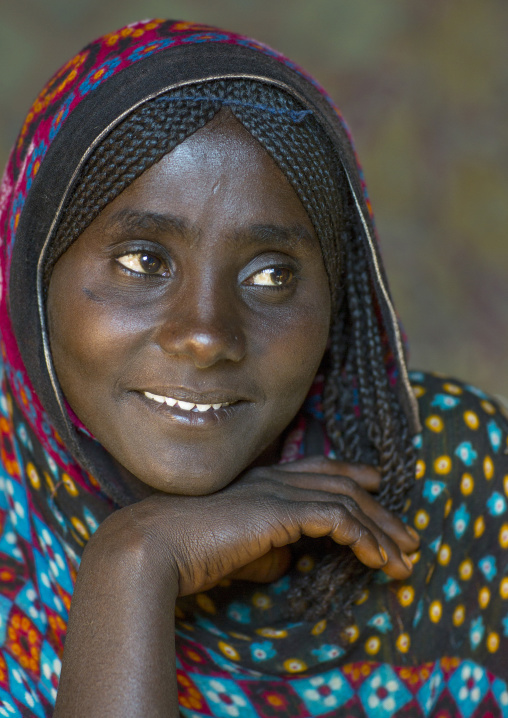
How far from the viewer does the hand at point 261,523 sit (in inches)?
53.1

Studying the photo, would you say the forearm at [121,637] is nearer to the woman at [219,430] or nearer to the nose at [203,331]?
the woman at [219,430]

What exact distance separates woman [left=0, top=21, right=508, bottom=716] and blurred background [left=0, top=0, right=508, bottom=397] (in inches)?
67.4

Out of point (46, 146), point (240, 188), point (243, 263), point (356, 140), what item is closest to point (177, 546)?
point (243, 263)

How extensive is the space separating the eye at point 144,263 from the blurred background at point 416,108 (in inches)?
83.8

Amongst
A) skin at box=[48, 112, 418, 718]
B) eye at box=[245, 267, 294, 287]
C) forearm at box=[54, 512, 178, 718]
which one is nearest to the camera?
forearm at box=[54, 512, 178, 718]

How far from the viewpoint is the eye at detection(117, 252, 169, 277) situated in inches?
53.7

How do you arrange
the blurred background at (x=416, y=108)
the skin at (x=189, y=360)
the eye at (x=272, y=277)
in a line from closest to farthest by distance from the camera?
the skin at (x=189, y=360)
the eye at (x=272, y=277)
the blurred background at (x=416, y=108)

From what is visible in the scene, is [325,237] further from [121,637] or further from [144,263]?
[121,637]

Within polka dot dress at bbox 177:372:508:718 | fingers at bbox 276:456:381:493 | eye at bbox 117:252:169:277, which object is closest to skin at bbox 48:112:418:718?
eye at bbox 117:252:169:277

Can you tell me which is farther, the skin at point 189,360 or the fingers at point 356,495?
the fingers at point 356,495

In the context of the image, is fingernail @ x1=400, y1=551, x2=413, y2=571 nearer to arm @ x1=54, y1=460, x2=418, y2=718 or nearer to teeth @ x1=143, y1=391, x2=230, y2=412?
A: arm @ x1=54, y1=460, x2=418, y2=718

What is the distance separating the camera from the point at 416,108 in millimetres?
3344

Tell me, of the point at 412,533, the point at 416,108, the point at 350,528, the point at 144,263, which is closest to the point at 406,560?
the point at 412,533

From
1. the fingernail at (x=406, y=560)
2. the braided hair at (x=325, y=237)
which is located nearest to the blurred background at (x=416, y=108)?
the braided hair at (x=325, y=237)
